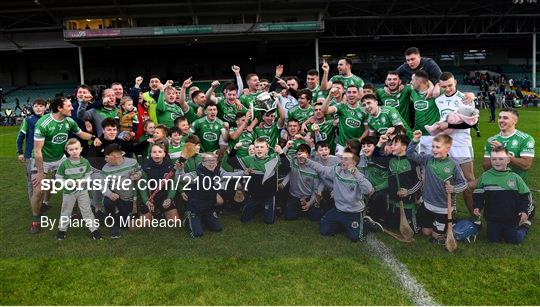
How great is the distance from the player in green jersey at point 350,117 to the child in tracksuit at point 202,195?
1795mm

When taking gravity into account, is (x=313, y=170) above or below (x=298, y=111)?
below

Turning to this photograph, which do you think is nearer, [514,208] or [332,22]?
[514,208]

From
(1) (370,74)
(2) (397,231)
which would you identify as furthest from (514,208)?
(1) (370,74)

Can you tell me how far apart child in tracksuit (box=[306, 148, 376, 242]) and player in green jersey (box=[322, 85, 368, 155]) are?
0.81 meters

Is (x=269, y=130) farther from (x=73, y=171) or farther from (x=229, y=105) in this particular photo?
(x=73, y=171)

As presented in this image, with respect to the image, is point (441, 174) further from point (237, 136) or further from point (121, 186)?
point (121, 186)

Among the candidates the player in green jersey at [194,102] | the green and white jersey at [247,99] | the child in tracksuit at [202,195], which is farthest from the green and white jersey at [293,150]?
the player in green jersey at [194,102]

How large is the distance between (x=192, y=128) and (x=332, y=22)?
2804 cm

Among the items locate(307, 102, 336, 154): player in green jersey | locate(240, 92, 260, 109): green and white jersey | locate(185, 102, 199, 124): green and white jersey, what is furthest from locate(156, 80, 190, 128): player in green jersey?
locate(307, 102, 336, 154): player in green jersey

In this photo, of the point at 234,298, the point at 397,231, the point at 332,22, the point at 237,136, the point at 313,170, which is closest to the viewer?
the point at 234,298

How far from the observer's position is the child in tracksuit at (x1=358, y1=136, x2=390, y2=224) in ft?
17.5

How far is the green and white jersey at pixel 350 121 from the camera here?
613cm

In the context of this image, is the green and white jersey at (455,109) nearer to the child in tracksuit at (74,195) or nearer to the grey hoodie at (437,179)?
the grey hoodie at (437,179)

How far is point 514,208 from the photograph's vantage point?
188 inches
